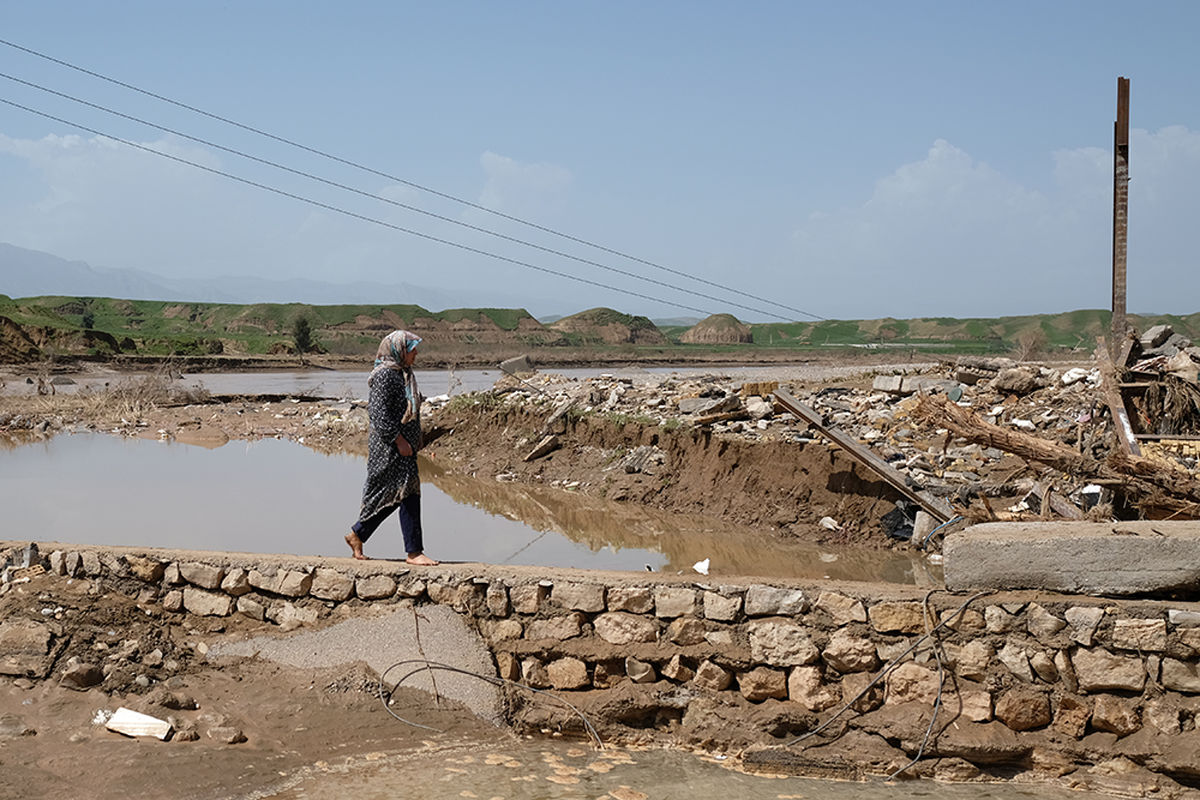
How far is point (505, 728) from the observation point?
16.4ft

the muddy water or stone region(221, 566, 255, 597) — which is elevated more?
stone region(221, 566, 255, 597)

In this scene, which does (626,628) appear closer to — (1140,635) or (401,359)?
(401,359)

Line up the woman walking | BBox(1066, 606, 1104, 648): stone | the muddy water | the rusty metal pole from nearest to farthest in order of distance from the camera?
BBox(1066, 606, 1104, 648): stone, the woman walking, the rusty metal pole, the muddy water

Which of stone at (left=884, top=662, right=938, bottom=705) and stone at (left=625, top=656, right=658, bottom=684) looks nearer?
stone at (left=884, top=662, right=938, bottom=705)

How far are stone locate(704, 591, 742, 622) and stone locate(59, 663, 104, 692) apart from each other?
Result: 311cm

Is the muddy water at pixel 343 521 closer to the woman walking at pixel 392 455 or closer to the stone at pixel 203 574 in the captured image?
the woman walking at pixel 392 455

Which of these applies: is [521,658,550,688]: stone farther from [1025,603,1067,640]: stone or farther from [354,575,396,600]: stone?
[1025,603,1067,640]: stone

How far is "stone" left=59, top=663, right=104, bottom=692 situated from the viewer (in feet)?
15.9

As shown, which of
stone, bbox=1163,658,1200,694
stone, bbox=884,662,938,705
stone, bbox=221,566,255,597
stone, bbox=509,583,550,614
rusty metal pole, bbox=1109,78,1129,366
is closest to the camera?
stone, bbox=1163,658,1200,694

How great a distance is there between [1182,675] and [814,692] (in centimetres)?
166

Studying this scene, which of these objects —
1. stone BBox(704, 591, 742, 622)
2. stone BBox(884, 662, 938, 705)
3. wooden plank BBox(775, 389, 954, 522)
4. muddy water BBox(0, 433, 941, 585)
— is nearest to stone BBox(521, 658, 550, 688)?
stone BBox(704, 591, 742, 622)

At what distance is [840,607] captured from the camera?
4.87 m

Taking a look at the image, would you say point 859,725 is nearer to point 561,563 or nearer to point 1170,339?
point 561,563

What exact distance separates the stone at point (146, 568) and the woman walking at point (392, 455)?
1055mm
